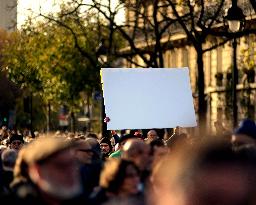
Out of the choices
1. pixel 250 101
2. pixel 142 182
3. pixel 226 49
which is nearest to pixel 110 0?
pixel 250 101

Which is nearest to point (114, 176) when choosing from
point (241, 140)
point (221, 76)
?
point (241, 140)

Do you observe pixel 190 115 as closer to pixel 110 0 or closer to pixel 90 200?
pixel 90 200

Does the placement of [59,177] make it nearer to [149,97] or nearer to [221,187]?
[221,187]

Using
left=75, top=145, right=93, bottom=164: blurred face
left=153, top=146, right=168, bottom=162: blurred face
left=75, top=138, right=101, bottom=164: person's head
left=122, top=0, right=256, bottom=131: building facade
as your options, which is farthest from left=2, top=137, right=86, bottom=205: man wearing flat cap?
left=122, top=0, right=256, bottom=131: building facade

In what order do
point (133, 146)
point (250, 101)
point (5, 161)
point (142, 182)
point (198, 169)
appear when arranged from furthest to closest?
point (250, 101) < point (5, 161) < point (133, 146) < point (142, 182) < point (198, 169)

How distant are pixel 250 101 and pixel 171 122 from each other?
38390mm

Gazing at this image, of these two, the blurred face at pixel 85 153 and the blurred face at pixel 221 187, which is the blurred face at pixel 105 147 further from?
the blurred face at pixel 221 187

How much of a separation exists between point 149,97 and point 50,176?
15.4 m

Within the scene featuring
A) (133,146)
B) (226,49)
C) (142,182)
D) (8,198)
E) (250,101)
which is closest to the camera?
(8,198)

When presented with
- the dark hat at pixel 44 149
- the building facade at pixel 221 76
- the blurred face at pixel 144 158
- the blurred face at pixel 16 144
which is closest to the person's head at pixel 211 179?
the dark hat at pixel 44 149

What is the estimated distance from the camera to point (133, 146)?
9.37m

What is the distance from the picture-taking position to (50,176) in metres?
6.43

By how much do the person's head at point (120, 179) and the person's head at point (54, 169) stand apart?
2.01ft

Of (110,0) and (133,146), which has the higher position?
(110,0)
